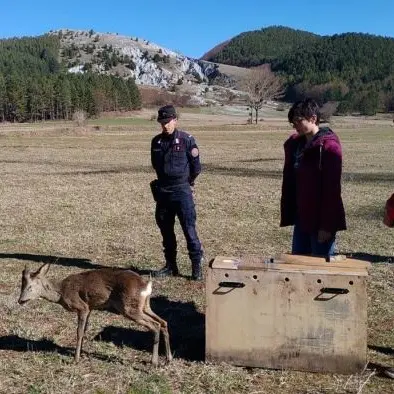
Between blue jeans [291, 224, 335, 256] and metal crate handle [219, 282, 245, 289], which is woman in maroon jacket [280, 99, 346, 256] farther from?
metal crate handle [219, 282, 245, 289]

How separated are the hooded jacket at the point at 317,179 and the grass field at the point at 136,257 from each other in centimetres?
119

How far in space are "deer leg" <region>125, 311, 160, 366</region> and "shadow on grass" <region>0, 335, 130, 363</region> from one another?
33 centimetres

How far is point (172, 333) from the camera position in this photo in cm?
579

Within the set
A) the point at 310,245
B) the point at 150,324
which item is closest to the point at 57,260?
the point at 150,324

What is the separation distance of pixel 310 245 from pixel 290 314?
50.1 inches

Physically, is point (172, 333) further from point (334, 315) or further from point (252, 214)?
point (252, 214)

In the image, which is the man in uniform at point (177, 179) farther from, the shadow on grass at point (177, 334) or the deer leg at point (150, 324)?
the deer leg at point (150, 324)

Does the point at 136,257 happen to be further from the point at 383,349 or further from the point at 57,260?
the point at 383,349

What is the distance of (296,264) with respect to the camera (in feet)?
15.6

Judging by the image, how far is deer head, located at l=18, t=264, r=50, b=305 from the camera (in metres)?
5.11

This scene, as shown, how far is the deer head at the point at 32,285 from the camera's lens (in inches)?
201

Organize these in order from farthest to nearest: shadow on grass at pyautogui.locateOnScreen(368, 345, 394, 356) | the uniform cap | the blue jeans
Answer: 1. the uniform cap
2. the blue jeans
3. shadow on grass at pyautogui.locateOnScreen(368, 345, 394, 356)

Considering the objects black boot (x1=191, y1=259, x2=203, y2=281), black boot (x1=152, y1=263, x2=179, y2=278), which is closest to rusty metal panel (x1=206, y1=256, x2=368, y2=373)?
black boot (x1=191, y1=259, x2=203, y2=281)

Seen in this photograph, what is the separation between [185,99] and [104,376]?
517 ft
